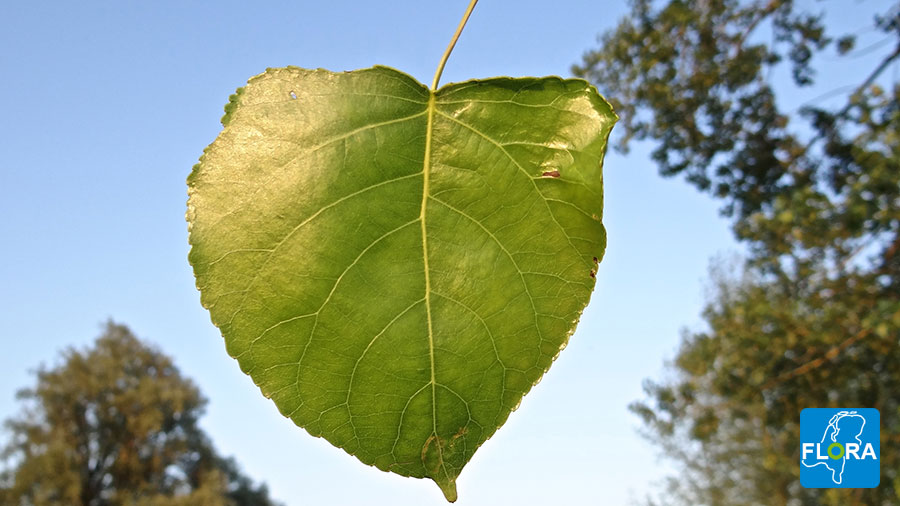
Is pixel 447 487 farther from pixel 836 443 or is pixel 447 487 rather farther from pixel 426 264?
pixel 836 443

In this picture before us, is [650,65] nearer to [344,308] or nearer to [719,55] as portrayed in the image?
[719,55]

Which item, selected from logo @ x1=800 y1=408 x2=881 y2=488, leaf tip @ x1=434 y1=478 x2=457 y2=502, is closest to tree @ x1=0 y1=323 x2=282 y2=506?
logo @ x1=800 y1=408 x2=881 y2=488

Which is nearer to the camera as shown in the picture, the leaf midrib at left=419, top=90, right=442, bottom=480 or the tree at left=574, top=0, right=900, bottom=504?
the leaf midrib at left=419, top=90, right=442, bottom=480

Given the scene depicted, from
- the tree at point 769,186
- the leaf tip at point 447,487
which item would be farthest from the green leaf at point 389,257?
the tree at point 769,186

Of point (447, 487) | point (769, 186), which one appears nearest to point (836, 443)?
point (769, 186)

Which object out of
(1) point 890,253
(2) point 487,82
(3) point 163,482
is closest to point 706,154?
(1) point 890,253

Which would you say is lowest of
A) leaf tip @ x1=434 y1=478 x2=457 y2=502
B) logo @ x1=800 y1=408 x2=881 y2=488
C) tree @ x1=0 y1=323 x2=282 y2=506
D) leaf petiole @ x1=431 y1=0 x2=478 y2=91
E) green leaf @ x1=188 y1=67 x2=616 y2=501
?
leaf tip @ x1=434 y1=478 x2=457 y2=502

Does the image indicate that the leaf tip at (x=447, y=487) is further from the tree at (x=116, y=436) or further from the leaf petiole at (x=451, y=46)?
the tree at (x=116, y=436)

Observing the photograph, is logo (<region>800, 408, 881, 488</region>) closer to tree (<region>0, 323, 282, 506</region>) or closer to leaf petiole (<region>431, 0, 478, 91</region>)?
leaf petiole (<region>431, 0, 478, 91</region>)
